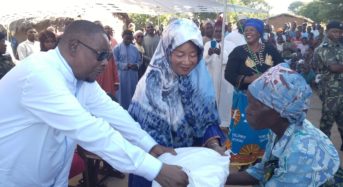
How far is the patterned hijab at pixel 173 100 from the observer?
2.59 metres

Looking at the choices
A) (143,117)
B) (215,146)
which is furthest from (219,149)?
(143,117)

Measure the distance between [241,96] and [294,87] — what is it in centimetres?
293

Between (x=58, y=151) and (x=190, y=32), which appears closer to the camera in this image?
(x=58, y=151)

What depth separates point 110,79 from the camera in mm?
6973

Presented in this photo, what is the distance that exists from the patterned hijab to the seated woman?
2.14 feet

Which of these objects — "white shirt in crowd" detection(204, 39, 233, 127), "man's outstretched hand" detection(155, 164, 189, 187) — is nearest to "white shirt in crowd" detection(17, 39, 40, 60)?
"white shirt in crowd" detection(204, 39, 233, 127)

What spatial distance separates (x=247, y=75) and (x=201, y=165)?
2780mm

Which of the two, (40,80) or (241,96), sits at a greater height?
(40,80)

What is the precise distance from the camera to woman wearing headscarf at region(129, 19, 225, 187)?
8.36ft

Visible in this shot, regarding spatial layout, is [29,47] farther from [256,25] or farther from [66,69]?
[66,69]

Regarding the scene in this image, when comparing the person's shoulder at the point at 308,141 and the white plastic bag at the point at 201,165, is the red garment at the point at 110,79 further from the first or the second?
the person's shoulder at the point at 308,141

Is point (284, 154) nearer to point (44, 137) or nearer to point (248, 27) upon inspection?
point (44, 137)

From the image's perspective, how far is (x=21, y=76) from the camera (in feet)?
6.03

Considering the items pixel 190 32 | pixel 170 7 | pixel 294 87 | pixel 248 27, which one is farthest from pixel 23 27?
pixel 294 87
